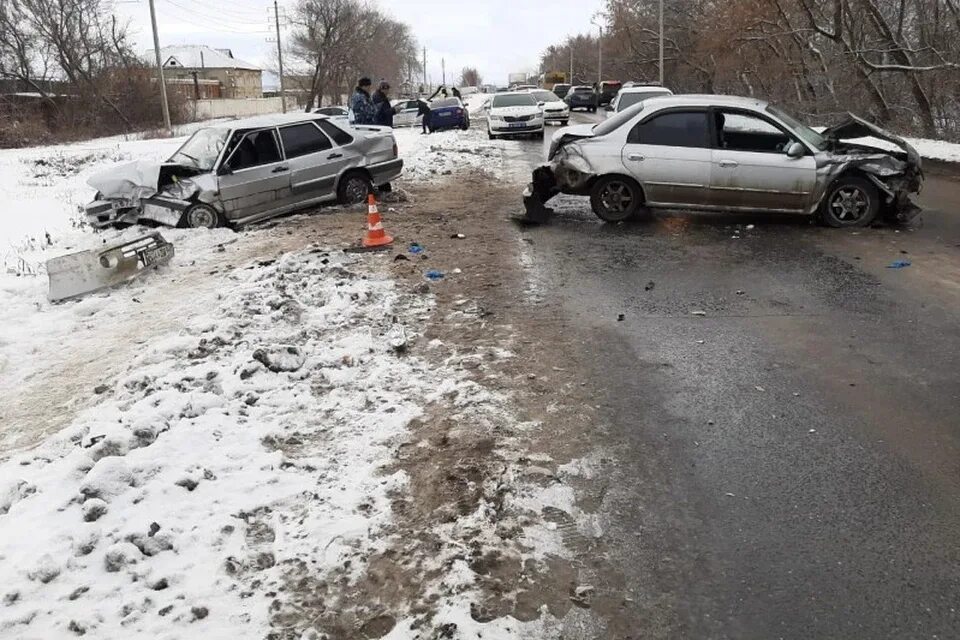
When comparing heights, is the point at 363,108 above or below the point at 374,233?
above

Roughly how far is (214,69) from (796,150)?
96.2 m

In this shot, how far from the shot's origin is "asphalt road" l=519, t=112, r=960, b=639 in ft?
9.26

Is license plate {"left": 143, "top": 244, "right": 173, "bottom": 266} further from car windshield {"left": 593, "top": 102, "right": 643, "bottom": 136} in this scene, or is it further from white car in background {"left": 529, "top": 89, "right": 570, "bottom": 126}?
white car in background {"left": 529, "top": 89, "right": 570, "bottom": 126}

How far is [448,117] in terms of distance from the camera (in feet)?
98.4

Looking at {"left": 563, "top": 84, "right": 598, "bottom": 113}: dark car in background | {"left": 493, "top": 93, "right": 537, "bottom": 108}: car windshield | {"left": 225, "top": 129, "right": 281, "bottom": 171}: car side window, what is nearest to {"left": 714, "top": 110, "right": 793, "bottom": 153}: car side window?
{"left": 225, "top": 129, "right": 281, "bottom": 171}: car side window

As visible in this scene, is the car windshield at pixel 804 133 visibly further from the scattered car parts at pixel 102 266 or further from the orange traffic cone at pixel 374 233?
the scattered car parts at pixel 102 266

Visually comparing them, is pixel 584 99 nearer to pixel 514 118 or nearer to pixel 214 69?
pixel 514 118

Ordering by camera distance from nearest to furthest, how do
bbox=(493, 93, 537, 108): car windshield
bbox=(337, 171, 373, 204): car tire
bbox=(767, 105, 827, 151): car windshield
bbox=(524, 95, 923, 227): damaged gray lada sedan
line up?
bbox=(524, 95, 923, 227): damaged gray lada sedan, bbox=(767, 105, 827, 151): car windshield, bbox=(337, 171, 373, 204): car tire, bbox=(493, 93, 537, 108): car windshield

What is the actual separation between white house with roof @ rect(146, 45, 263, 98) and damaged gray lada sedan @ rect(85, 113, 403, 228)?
7980cm

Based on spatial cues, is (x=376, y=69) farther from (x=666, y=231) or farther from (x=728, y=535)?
(x=728, y=535)

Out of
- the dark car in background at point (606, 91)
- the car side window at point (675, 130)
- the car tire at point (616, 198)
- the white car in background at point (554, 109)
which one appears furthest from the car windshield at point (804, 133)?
the dark car in background at point (606, 91)

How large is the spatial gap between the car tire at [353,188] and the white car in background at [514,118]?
1320 cm

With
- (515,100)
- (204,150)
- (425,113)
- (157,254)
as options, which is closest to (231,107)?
(425,113)

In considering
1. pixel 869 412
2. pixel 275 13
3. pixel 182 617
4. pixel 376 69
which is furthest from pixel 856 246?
pixel 376 69
